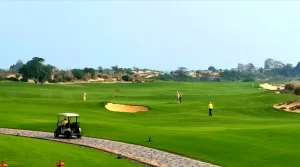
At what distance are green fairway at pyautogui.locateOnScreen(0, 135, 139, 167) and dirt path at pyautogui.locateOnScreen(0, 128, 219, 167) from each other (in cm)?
112

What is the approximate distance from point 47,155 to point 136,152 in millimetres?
5669

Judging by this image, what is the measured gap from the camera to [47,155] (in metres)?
24.6

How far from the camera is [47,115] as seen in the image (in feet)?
165

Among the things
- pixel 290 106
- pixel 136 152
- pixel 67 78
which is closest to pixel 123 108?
pixel 290 106

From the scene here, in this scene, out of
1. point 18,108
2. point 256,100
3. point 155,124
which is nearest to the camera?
point 155,124

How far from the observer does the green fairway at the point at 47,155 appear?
22578 mm

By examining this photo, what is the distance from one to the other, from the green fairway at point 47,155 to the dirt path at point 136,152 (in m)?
1.12

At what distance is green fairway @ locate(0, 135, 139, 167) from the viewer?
2258cm

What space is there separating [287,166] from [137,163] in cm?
701

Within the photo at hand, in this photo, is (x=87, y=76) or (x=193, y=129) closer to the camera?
(x=193, y=129)

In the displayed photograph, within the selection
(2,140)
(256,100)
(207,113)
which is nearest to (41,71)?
(256,100)

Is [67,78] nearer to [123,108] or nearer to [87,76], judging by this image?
[87,76]

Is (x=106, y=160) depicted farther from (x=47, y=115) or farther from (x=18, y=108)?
(x=18, y=108)

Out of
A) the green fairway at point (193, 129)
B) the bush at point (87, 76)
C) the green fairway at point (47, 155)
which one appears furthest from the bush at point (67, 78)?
the green fairway at point (47, 155)
